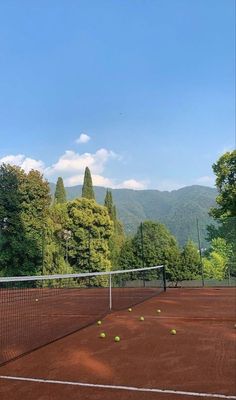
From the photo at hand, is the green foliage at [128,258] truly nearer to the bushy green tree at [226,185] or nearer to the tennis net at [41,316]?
the bushy green tree at [226,185]

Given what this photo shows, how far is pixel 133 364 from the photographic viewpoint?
169 inches

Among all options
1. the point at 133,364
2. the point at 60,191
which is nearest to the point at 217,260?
the point at 133,364

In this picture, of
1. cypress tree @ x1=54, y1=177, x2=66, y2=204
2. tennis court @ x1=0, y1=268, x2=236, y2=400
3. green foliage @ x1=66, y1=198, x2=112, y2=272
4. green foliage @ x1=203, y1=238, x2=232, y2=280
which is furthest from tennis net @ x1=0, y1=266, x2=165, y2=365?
cypress tree @ x1=54, y1=177, x2=66, y2=204

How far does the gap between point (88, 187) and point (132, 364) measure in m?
42.9

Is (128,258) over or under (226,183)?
under

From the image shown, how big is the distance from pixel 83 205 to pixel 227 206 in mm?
9758

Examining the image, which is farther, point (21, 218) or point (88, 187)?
point (88, 187)

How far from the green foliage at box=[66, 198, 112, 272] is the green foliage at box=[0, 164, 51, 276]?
8.63ft

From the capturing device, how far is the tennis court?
3.40 meters

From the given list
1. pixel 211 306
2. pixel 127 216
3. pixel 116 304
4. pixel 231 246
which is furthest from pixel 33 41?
pixel 127 216

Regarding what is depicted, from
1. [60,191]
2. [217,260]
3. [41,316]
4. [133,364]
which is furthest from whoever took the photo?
[60,191]

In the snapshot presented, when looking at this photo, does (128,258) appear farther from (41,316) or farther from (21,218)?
(41,316)

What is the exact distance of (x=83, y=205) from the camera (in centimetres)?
2788

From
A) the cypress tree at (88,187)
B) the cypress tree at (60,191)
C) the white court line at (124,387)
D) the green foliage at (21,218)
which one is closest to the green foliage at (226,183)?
the green foliage at (21,218)
